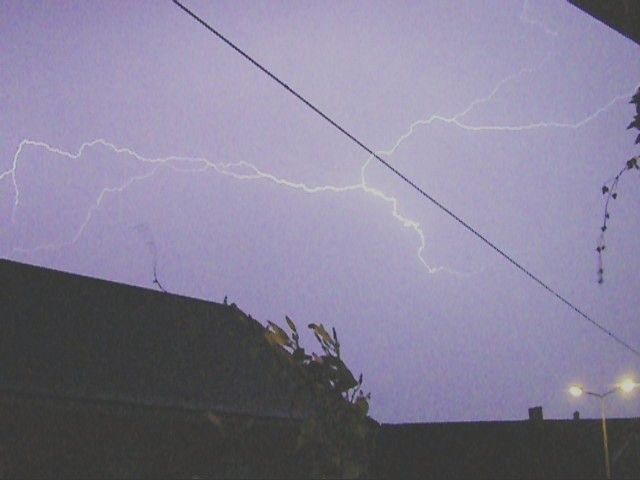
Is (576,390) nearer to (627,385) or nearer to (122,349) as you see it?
(627,385)

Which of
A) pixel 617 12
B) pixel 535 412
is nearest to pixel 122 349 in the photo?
pixel 617 12

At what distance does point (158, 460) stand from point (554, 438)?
420 inches

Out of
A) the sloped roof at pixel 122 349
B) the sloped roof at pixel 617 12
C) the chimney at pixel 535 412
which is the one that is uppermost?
the chimney at pixel 535 412

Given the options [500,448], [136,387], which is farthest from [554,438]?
[136,387]

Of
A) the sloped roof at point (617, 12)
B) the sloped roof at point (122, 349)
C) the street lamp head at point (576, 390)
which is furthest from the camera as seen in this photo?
the street lamp head at point (576, 390)

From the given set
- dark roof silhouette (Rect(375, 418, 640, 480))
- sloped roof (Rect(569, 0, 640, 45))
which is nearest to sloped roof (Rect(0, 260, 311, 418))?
dark roof silhouette (Rect(375, 418, 640, 480))

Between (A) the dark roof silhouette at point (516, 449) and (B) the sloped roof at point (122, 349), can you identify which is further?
(A) the dark roof silhouette at point (516, 449)

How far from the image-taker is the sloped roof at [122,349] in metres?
11.1

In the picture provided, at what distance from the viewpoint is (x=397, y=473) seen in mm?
19250

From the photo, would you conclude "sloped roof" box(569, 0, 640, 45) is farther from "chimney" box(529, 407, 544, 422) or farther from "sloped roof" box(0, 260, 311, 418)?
"chimney" box(529, 407, 544, 422)

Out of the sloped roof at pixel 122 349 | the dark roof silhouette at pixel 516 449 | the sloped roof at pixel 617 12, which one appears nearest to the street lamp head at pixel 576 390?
the dark roof silhouette at pixel 516 449

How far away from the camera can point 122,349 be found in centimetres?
1274

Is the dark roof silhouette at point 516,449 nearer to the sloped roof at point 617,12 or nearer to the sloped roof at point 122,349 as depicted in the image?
the sloped roof at point 122,349

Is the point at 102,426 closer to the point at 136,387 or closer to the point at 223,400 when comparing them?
the point at 136,387
